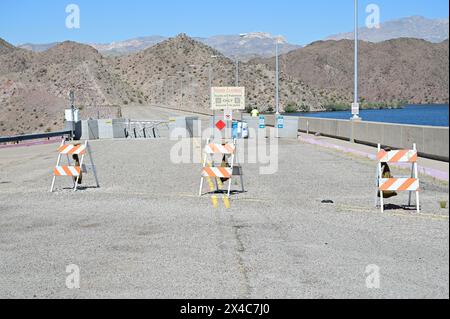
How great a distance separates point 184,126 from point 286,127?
7.41 m

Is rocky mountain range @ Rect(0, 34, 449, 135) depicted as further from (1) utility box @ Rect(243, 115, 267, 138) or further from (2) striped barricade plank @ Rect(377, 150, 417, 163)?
(2) striped barricade plank @ Rect(377, 150, 417, 163)

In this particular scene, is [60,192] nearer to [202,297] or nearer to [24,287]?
[24,287]

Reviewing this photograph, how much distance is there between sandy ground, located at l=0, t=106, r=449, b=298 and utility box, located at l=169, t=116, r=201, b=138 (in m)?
25.7

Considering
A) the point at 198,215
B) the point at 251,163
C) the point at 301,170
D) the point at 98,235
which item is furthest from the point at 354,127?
the point at 98,235

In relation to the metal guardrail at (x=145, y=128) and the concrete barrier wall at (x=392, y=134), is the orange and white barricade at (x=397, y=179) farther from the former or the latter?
the metal guardrail at (x=145, y=128)

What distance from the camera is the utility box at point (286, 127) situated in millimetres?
40000

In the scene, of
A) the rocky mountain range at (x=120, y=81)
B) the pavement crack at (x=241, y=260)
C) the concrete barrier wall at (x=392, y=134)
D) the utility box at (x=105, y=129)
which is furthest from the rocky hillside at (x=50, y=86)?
the pavement crack at (x=241, y=260)

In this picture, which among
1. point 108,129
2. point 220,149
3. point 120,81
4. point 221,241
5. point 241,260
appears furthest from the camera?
point 120,81

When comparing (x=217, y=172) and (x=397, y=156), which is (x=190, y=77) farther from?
(x=397, y=156)

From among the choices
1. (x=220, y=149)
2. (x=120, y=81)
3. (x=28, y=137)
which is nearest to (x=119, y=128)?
(x=28, y=137)

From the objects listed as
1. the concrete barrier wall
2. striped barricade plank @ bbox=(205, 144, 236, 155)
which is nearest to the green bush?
the concrete barrier wall

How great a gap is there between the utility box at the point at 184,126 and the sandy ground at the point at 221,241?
84.4ft

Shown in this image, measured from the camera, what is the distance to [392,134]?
26625 mm

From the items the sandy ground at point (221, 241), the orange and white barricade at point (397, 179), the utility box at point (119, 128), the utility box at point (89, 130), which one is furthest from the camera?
the utility box at point (119, 128)
